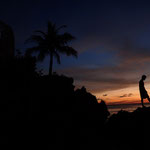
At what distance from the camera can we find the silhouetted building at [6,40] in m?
19.5

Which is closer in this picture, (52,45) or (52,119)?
(52,119)

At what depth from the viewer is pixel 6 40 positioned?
20109 millimetres

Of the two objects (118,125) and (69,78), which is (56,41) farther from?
(118,125)

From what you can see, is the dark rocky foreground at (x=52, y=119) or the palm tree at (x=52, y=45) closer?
the dark rocky foreground at (x=52, y=119)

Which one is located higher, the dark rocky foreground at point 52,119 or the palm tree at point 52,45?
the palm tree at point 52,45

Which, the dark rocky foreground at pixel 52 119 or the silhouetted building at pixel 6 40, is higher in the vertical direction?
the silhouetted building at pixel 6 40

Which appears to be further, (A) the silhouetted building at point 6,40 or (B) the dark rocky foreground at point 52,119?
(A) the silhouetted building at point 6,40

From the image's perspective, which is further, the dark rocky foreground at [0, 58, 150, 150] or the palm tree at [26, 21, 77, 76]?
the palm tree at [26, 21, 77, 76]

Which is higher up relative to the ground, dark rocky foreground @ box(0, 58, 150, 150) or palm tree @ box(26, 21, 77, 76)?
palm tree @ box(26, 21, 77, 76)

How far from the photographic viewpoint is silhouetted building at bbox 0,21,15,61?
19505mm

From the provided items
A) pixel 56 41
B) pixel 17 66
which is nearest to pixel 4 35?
pixel 56 41

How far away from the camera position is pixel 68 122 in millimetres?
11797

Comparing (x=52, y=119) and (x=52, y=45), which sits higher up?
(x=52, y=45)

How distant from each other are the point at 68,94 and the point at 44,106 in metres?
3.01
